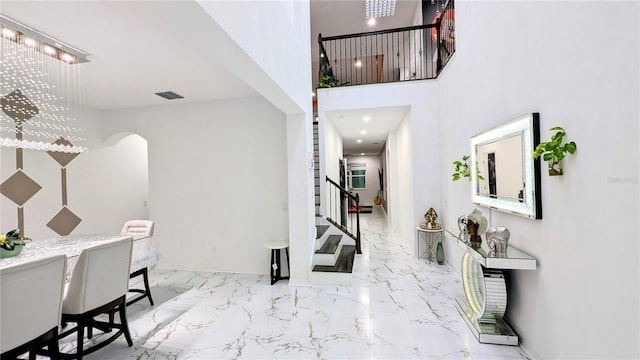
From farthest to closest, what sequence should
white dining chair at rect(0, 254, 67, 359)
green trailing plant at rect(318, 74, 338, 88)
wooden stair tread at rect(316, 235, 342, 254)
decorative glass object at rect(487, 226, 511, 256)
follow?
green trailing plant at rect(318, 74, 338, 88)
wooden stair tread at rect(316, 235, 342, 254)
decorative glass object at rect(487, 226, 511, 256)
white dining chair at rect(0, 254, 67, 359)

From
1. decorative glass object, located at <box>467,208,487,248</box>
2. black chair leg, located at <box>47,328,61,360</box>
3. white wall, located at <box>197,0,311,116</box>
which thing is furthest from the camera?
decorative glass object, located at <box>467,208,487,248</box>

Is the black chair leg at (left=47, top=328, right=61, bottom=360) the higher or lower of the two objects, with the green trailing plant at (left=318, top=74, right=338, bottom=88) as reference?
lower

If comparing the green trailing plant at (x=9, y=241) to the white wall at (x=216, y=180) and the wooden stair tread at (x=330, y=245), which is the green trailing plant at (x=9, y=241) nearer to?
the white wall at (x=216, y=180)

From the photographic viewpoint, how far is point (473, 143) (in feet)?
10.3

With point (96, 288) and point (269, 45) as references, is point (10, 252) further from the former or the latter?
point (269, 45)

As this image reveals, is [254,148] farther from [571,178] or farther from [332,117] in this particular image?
[571,178]

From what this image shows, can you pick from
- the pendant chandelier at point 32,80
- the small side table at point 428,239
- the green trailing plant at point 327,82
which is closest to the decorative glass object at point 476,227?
the small side table at point 428,239

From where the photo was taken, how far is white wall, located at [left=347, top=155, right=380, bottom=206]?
13.2 meters

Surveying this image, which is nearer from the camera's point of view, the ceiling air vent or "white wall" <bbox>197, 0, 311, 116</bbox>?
"white wall" <bbox>197, 0, 311, 116</bbox>

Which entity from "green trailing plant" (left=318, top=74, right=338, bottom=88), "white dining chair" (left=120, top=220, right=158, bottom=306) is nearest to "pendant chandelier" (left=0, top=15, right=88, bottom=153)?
"white dining chair" (left=120, top=220, right=158, bottom=306)

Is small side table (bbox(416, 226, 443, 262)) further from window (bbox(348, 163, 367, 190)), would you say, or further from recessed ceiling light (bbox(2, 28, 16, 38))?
window (bbox(348, 163, 367, 190))

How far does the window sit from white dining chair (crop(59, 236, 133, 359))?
1128 cm

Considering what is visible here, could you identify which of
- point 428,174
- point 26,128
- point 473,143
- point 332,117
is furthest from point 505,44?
point 26,128

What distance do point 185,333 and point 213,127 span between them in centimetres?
309
